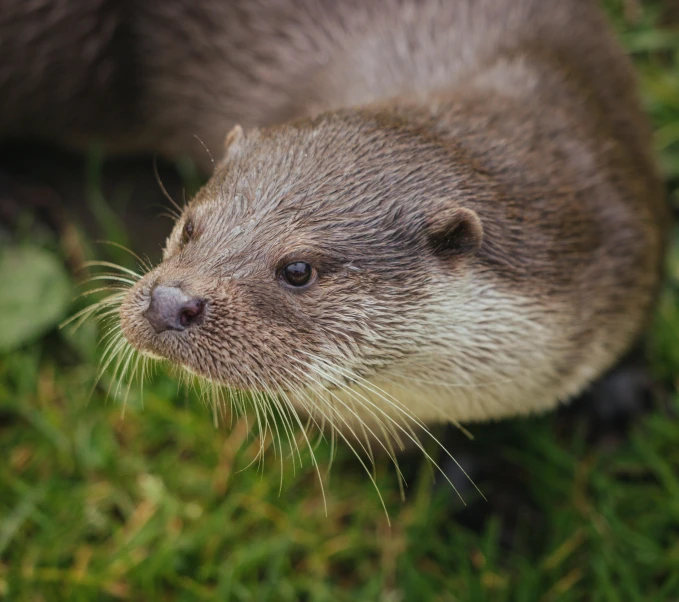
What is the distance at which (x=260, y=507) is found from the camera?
239 cm

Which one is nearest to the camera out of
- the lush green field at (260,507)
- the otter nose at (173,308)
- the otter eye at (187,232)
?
the otter nose at (173,308)

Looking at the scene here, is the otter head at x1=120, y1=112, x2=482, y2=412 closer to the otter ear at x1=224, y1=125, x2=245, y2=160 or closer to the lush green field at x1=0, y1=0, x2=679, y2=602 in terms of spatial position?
the otter ear at x1=224, y1=125, x2=245, y2=160

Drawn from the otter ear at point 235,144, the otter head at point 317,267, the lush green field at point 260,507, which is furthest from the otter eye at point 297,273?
the lush green field at point 260,507

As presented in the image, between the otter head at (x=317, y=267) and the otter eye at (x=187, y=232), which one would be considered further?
the otter eye at (x=187, y=232)

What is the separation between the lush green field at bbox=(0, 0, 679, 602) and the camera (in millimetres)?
2287

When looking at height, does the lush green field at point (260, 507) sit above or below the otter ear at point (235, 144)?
below

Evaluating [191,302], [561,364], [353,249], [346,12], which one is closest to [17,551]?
[191,302]

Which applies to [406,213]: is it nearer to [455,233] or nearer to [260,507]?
[455,233]

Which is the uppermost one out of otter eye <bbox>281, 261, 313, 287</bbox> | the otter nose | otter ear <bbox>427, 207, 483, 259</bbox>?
otter ear <bbox>427, 207, 483, 259</bbox>

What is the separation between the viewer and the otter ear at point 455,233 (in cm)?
169

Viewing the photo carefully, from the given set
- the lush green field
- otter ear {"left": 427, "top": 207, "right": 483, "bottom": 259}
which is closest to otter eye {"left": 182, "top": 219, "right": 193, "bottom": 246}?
otter ear {"left": 427, "top": 207, "right": 483, "bottom": 259}

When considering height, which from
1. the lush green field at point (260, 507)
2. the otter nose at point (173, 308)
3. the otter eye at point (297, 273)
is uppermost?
the otter eye at point (297, 273)

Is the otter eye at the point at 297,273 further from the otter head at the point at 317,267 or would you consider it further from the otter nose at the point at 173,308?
the otter nose at the point at 173,308

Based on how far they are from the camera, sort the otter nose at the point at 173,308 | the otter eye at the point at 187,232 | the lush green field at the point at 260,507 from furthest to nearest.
Answer: the lush green field at the point at 260,507, the otter eye at the point at 187,232, the otter nose at the point at 173,308
